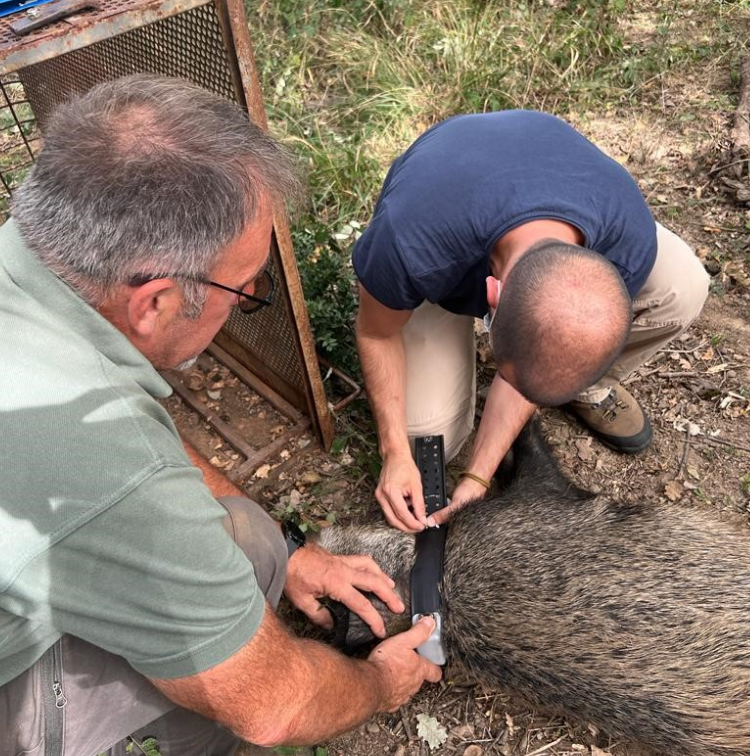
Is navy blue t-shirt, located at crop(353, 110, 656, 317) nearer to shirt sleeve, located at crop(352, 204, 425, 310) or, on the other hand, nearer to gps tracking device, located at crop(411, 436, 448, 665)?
shirt sleeve, located at crop(352, 204, 425, 310)

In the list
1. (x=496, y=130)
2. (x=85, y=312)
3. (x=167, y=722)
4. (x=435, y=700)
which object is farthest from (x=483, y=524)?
(x=85, y=312)

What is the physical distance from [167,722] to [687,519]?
2044 mm

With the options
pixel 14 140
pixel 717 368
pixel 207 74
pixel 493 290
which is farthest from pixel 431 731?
pixel 14 140

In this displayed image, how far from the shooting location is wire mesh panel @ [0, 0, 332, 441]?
71.3 inches

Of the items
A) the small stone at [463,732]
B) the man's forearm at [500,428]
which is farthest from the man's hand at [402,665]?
the man's forearm at [500,428]

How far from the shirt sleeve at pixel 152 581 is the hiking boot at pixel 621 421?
2191 millimetres

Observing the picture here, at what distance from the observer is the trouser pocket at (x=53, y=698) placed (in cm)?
188

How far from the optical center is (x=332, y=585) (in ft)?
8.13

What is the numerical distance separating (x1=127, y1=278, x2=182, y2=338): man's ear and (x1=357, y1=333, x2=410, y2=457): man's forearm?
1.28 metres

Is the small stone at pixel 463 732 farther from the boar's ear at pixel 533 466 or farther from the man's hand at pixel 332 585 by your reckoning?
→ the boar's ear at pixel 533 466

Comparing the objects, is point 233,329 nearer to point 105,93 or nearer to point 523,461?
point 523,461

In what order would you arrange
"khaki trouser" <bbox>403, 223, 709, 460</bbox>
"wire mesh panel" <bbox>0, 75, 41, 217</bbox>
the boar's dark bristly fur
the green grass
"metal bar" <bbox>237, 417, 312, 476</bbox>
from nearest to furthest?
the boar's dark bristly fur → "khaki trouser" <bbox>403, 223, 709, 460</bbox> → "metal bar" <bbox>237, 417, 312, 476</bbox> → "wire mesh panel" <bbox>0, 75, 41, 217</bbox> → the green grass

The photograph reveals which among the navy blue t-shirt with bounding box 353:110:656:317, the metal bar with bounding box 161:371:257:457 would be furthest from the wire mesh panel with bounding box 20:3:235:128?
the metal bar with bounding box 161:371:257:457

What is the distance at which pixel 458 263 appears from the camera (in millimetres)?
2420
